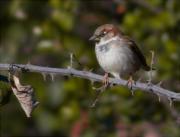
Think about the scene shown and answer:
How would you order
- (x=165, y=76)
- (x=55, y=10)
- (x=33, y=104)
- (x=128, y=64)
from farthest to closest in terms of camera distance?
1. (x=55, y=10)
2. (x=165, y=76)
3. (x=128, y=64)
4. (x=33, y=104)

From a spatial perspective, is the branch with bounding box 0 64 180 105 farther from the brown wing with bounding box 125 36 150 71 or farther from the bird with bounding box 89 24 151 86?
the brown wing with bounding box 125 36 150 71

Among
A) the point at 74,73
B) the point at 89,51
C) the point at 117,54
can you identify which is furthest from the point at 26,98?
the point at 89,51

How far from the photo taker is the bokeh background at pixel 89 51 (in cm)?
609

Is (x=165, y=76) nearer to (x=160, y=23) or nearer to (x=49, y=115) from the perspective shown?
(x=160, y=23)

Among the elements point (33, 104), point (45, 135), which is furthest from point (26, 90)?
point (45, 135)

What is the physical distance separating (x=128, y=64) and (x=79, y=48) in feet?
3.54

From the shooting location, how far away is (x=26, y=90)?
291 centimetres

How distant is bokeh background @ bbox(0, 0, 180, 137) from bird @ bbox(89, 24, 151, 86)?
1.15 feet

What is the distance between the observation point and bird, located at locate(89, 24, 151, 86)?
5.23 m

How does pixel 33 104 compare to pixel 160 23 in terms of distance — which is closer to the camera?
pixel 33 104

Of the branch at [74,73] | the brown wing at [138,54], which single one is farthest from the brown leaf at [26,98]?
the brown wing at [138,54]

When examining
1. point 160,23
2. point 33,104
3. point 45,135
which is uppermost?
point 160,23

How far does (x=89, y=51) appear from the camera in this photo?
20.8 ft

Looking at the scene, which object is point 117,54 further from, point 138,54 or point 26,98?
point 26,98
